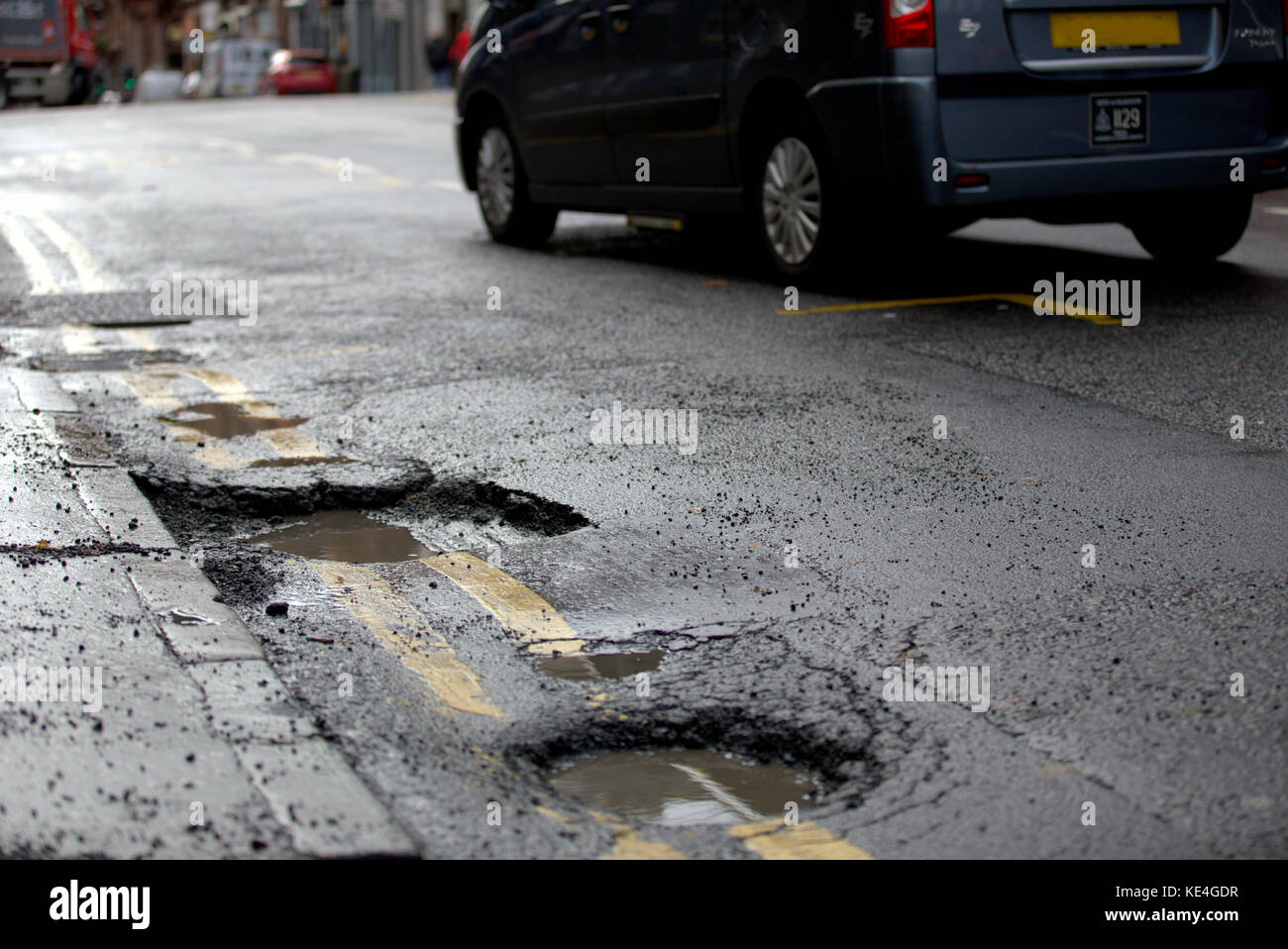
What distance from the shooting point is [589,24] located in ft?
29.3

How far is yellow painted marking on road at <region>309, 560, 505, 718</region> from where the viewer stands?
3148 mm

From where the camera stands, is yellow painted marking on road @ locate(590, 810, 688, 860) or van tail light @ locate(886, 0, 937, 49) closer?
yellow painted marking on road @ locate(590, 810, 688, 860)

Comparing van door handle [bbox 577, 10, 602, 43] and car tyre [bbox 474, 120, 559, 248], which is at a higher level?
van door handle [bbox 577, 10, 602, 43]

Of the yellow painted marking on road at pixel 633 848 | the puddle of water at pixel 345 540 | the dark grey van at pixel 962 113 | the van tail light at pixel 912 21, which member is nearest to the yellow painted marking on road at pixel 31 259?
the dark grey van at pixel 962 113

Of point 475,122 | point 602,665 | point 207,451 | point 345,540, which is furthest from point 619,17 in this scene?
point 602,665

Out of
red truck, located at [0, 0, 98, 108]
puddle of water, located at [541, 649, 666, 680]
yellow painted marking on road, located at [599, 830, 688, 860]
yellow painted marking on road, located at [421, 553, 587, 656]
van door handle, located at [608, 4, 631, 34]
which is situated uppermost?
red truck, located at [0, 0, 98, 108]

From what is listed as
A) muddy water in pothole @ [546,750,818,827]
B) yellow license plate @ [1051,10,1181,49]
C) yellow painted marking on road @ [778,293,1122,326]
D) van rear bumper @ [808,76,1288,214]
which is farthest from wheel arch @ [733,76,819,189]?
muddy water in pothole @ [546,750,818,827]

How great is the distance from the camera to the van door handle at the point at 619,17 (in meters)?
8.57

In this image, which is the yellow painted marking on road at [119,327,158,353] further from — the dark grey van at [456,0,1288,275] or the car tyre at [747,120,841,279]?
the car tyre at [747,120,841,279]

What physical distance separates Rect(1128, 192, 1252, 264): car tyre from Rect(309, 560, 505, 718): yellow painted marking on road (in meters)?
5.03

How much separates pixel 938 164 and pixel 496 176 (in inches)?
171

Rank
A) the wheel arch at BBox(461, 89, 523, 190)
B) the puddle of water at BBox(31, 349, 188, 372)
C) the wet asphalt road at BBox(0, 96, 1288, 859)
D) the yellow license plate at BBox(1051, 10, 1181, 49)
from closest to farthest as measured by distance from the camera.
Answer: the wet asphalt road at BBox(0, 96, 1288, 859), the puddle of water at BBox(31, 349, 188, 372), the yellow license plate at BBox(1051, 10, 1181, 49), the wheel arch at BBox(461, 89, 523, 190)

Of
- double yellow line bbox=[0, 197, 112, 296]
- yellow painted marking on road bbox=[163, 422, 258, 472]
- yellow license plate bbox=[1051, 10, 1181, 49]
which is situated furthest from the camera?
double yellow line bbox=[0, 197, 112, 296]
